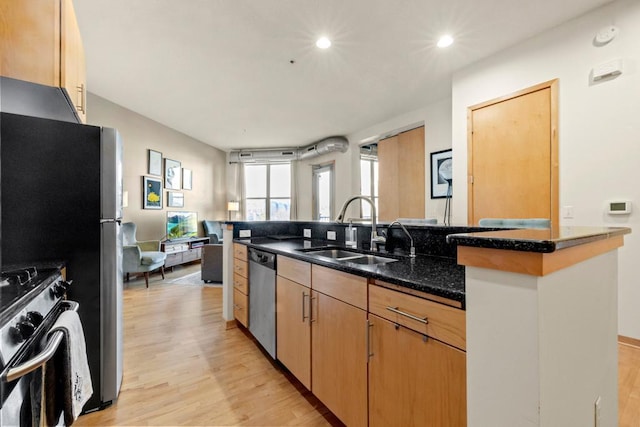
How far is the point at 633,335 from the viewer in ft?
6.64

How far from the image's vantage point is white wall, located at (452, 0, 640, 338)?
2.03 meters

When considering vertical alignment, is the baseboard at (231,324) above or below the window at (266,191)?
below

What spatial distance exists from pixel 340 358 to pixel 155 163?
17.4 ft

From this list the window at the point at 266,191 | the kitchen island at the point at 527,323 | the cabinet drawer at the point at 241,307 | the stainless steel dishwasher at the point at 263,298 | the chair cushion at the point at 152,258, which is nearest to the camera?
the kitchen island at the point at 527,323

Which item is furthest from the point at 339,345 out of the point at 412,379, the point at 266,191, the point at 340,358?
the point at 266,191

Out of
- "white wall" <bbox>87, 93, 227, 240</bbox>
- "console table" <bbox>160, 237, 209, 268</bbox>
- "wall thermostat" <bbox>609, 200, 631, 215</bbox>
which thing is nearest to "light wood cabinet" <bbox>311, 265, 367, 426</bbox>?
"wall thermostat" <bbox>609, 200, 631, 215</bbox>

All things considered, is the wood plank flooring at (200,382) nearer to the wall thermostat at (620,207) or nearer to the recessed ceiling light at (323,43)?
the wall thermostat at (620,207)

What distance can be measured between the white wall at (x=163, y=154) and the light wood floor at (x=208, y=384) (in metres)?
2.71

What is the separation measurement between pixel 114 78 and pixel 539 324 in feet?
15.5

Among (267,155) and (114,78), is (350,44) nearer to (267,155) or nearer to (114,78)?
(114,78)

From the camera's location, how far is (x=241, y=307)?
2553 mm

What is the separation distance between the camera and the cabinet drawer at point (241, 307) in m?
2.45

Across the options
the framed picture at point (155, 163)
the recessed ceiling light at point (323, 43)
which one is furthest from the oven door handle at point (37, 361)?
the framed picture at point (155, 163)

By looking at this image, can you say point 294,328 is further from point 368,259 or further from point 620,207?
point 620,207
